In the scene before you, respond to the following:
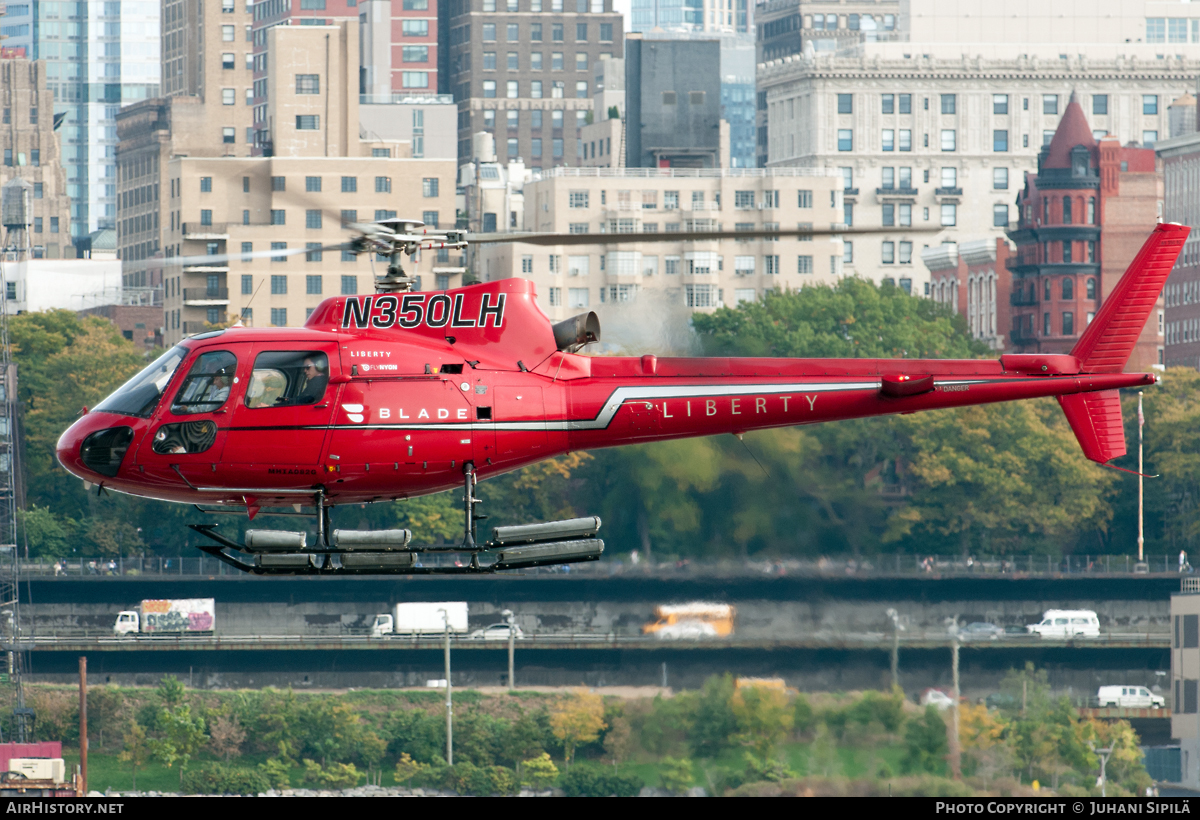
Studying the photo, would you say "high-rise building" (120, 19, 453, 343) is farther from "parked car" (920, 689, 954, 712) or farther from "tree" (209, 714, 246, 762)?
"parked car" (920, 689, 954, 712)

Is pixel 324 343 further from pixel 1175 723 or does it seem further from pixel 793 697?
pixel 1175 723

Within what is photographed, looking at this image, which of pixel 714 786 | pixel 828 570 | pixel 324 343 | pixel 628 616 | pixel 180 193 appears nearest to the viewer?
pixel 324 343

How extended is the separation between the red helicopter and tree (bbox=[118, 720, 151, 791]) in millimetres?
63046

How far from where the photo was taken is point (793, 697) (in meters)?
84.1

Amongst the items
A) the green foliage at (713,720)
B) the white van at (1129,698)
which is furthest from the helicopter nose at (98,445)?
the white van at (1129,698)

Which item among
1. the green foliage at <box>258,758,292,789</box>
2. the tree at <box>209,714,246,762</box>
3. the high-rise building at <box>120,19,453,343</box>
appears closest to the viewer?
the green foliage at <box>258,758,292,789</box>

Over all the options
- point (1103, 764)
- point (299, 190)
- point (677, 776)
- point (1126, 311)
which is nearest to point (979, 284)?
point (299, 190)

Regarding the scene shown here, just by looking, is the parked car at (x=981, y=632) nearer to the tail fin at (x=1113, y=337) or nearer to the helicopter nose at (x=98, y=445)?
the tail fin at (x=1113, y=337)

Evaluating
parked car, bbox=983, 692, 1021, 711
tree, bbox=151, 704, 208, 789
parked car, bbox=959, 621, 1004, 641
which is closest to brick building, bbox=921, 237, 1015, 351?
parked car, bbox=959, 621, 1004, 641

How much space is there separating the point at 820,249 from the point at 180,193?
143ft

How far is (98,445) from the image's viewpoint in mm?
29047

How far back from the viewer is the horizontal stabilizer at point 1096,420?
31.7 m

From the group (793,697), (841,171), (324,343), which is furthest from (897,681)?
(841,171)

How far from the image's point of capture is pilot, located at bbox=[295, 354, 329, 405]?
28.7 metres
